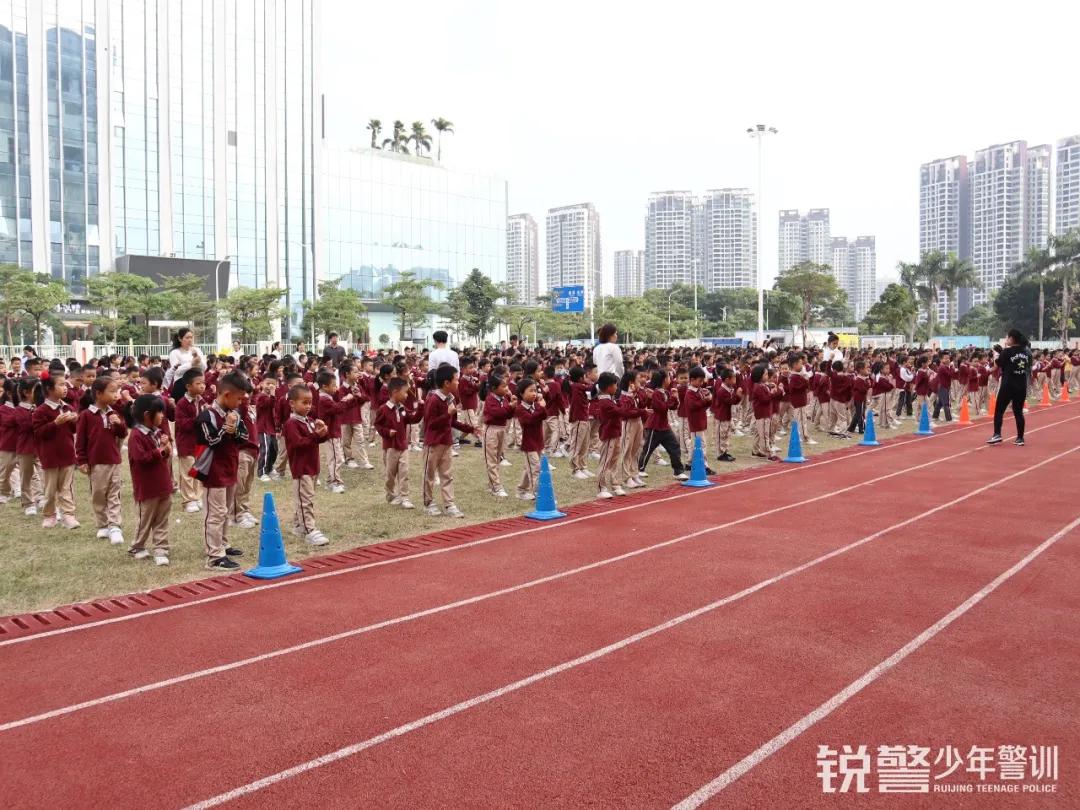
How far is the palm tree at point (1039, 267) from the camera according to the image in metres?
62.4

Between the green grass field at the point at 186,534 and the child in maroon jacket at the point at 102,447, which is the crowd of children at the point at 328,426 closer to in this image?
the child in maroon jacket at the point at 102,447

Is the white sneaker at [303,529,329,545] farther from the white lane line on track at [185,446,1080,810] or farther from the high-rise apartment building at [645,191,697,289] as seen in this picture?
the high-rise apartment building at [645,191,697,289]

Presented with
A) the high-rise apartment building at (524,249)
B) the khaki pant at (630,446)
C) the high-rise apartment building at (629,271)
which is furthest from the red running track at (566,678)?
the high-rise apartment building at (629,271)

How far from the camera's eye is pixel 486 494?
11.4 metres

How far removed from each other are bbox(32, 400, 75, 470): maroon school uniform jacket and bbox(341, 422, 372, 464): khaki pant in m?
4.63

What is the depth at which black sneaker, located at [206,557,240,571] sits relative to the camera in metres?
7.64

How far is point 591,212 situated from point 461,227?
140 ft

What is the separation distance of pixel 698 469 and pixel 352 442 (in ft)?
19.1

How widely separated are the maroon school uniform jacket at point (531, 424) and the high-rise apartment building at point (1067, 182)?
96538 mm

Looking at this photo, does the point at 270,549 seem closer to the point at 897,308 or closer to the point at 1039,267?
the point at 897,308

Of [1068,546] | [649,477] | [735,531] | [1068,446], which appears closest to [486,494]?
[649,477]

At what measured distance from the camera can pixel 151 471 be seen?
25.1 feet

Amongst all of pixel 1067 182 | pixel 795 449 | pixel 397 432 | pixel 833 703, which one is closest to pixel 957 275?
pixel 1067 182

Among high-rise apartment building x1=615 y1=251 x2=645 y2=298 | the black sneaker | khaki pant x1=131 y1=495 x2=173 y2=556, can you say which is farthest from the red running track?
high-rise apartment building x1=615 y1=251 x2=645 y2=298
